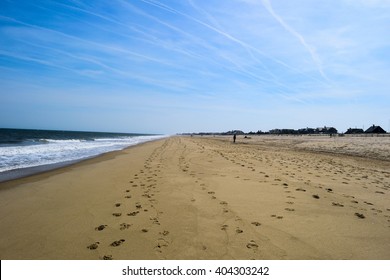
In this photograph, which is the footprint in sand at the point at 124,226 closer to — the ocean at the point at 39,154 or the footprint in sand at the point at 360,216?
the footprint in sand at the point at 360,216

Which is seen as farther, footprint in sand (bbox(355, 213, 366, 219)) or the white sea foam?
the white sea foam

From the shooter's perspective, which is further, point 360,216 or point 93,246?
point 360,216

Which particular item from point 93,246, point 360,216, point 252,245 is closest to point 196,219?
point 252,245

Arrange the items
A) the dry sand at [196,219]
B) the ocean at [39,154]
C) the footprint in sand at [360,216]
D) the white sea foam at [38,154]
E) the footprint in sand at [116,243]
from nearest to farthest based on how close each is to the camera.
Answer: the dry sand at [196,219], the footprint in sand at [116,243], the footprint in sand at [360,216], the ocean at [39,154], the white sea foam at [38,154]

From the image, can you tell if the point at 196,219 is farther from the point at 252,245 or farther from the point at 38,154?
the point at 38,154

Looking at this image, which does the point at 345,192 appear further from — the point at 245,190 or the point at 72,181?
the point at 72,181

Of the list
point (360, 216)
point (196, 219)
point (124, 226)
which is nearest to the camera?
point (124, 226)

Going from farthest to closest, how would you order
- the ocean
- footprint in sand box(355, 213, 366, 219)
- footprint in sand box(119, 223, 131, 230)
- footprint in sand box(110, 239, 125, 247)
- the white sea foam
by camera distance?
1. the white sea foam
2. the ocean
3. footprint in sand box(355, 213, 366, 219)
4. footprint in sand box(119, 223, 131, 230)
5. footprint in sand box(110, 239, 125, 247)

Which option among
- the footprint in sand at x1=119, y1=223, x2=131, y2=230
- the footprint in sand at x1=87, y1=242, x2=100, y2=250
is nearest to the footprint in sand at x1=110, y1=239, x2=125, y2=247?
the footprint in sand at x1=87, y1=242, x2=100, y2=250

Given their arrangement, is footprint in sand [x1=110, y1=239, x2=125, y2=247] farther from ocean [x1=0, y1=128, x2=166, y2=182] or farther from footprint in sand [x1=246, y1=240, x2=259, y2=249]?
ocean [x1=0, y1=128, x2=166, y2=182]

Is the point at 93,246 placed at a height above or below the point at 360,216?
below

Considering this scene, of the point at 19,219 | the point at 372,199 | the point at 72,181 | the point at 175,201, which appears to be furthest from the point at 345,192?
the point at 72,181

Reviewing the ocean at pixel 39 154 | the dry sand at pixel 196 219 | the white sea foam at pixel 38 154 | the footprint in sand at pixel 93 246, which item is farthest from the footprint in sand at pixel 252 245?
the white sea foam at pixel 38 154
